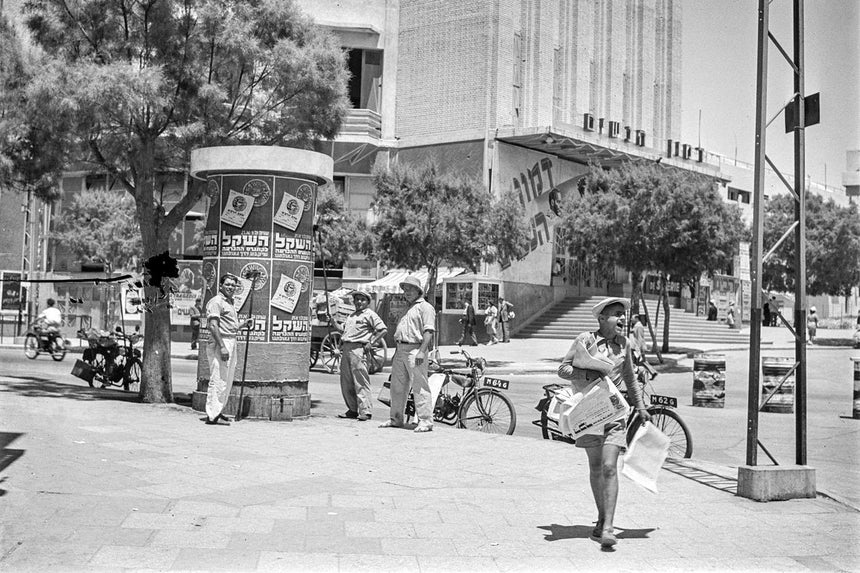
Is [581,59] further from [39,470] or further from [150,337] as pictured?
[39,470]

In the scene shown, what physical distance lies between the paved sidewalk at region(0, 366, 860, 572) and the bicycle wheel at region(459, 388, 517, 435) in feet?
3.93

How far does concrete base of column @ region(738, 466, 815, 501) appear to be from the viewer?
7.37 m

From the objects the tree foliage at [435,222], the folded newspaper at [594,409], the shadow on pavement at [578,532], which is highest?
the tree foliage at [435,222]

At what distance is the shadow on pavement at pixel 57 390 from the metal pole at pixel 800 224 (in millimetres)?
9648

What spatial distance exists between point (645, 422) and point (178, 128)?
971cm

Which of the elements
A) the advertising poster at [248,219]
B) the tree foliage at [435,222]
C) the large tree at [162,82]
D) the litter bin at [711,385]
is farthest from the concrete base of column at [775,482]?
the tree foliage at [435,222]

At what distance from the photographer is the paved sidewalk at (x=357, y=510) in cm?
545

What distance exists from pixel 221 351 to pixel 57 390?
5.48 m

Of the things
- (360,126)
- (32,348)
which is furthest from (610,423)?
(360,126)

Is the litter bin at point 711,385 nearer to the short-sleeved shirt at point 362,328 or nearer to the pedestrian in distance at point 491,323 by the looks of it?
the short-sleeved shirt at point 362,328

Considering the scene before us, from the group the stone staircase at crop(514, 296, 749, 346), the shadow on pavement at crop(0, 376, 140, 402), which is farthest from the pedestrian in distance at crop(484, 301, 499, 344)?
the shadow on pavement at crop(0, 376, 140, 402)

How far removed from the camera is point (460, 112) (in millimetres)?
37438

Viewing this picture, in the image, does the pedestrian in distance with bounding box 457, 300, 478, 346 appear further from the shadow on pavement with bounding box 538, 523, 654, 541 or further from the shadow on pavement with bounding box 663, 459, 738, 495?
the shadow on pavement with bounding box 538, 523, 654, 541

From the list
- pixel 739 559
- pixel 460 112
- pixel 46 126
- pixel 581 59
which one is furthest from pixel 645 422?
pixel 581 59
